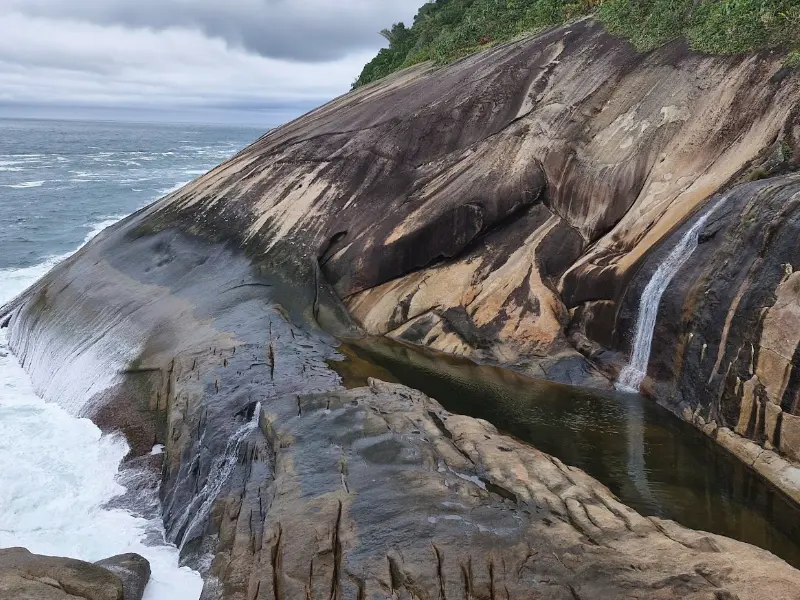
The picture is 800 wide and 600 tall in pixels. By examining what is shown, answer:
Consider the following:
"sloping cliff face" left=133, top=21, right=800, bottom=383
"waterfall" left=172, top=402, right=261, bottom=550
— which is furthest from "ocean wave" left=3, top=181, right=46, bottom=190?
"waterfall" left=172, top=402, right=261, bottom=550

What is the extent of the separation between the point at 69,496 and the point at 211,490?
138 inches

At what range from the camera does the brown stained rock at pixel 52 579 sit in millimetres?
7598

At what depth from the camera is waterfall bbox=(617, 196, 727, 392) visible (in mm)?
14969

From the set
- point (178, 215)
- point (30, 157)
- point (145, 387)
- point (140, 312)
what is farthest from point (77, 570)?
point (30, 157)

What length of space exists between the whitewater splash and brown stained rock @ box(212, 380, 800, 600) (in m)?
2.12

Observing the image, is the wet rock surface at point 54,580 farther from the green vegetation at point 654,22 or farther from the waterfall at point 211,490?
the green vegetation at point 654,22

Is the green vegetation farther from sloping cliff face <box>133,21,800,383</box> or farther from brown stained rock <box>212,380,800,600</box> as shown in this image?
A: brown stained rock <box>212,380,800,600</box>

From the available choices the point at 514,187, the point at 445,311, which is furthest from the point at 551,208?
the point at 445,311

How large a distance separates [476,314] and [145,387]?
867cm

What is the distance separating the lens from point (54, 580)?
8.02 m

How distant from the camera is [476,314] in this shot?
18422 mm

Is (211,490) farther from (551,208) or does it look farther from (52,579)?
(551,208)

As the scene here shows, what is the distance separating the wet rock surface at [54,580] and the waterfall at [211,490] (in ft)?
5.48

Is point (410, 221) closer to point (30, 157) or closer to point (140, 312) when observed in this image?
point (140, 312)
